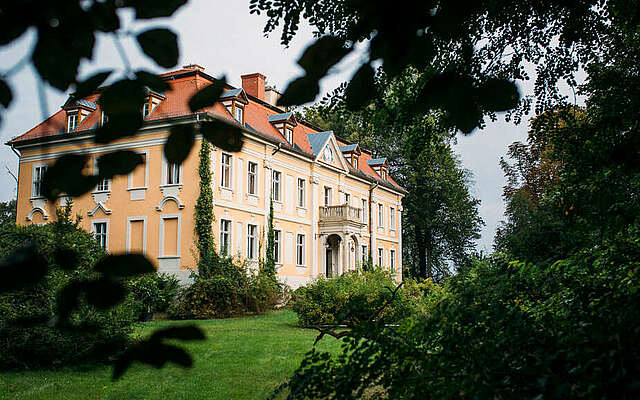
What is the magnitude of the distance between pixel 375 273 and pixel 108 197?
42.7 ft

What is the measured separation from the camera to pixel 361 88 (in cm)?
125

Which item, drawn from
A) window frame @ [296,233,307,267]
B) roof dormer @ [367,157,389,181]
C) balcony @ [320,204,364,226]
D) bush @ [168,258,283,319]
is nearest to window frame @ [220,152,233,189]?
bush @ [168,258,283,319]

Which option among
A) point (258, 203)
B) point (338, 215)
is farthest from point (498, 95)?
point (338, 215)

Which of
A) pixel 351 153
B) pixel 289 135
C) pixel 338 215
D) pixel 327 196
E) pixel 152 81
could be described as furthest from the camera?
pixel 351 153

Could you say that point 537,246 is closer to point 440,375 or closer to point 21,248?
point 440,375

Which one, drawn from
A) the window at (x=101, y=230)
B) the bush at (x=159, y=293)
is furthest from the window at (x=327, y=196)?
the window at (x=101, y=230)

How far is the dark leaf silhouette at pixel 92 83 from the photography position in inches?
46.2

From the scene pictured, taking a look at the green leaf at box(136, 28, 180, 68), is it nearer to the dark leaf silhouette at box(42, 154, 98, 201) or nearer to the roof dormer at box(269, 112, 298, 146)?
the dark leaf silhouette at box(42, 154, 98, 201)

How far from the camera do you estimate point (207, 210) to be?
22.1 m

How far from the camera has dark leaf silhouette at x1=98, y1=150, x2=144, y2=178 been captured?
1170 mm

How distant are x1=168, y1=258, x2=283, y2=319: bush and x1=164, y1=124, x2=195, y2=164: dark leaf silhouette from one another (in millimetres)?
18291

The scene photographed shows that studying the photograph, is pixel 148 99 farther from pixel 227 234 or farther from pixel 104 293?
pixel 227 234

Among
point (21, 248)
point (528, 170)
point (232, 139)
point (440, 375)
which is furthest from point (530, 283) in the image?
point (528, 170)

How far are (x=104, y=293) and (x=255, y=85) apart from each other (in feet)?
94.7
